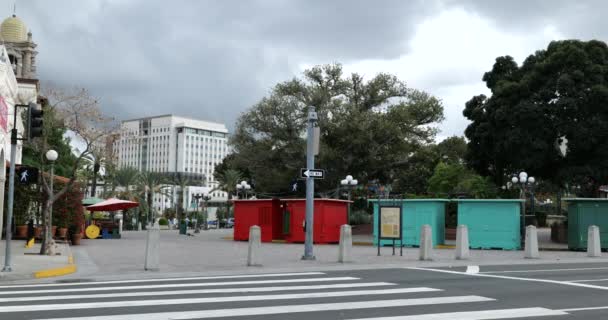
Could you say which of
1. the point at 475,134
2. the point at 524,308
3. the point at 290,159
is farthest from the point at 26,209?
the point at 524,308

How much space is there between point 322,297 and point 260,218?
26.2 metres

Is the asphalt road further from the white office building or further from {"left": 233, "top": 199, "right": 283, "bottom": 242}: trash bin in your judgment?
the white office building

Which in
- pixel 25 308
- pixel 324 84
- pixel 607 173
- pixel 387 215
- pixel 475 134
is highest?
pixel 324 84

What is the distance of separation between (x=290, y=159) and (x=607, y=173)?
20946mm

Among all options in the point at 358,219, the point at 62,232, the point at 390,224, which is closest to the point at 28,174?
the point at 390,224

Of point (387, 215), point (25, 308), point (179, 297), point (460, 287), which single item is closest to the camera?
point (25, 308)

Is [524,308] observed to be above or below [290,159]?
below

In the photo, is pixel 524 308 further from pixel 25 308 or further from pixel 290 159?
pixel 290 159

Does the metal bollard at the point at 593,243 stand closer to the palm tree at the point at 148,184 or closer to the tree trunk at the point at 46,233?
the tree trunk at the point at 46,233

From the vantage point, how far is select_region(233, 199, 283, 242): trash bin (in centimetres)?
3722

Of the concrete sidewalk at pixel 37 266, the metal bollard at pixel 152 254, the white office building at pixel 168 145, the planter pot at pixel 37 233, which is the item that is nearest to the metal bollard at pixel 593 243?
the metal bollard at pixel 152 254

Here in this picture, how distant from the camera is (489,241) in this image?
2934 cm

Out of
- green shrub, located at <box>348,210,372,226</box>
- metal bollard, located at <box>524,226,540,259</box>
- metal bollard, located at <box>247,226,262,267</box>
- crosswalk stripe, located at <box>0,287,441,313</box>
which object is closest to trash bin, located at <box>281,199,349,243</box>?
metal bollard, located at <box>524,226,540,259</box>

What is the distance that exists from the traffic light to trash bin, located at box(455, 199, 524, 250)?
64.3ft
